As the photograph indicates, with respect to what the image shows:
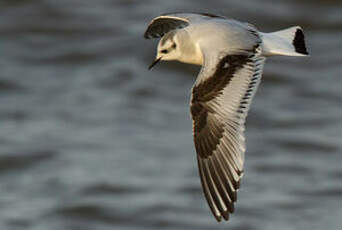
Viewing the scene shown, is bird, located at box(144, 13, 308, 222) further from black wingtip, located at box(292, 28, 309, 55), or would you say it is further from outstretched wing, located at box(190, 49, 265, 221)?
black wingtip, located at box(292, 28, 309, 55)

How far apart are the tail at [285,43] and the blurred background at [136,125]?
307 cm

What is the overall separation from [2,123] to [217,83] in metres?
5.63

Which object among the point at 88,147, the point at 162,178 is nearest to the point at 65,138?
the point at 88,147

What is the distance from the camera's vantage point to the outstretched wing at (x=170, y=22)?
668 centimetres

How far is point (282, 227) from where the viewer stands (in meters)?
9.48

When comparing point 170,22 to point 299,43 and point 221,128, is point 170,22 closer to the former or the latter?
point 299,43

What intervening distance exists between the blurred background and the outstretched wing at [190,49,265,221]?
3610mm

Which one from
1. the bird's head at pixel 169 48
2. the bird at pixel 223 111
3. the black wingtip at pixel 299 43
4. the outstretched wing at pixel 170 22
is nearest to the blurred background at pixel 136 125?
the outstretched wing at pixel 170 22

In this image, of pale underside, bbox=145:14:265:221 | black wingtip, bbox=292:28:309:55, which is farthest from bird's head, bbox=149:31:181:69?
black wingtip, bbox=292:28:309:55

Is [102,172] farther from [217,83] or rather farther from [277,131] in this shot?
[217,83]

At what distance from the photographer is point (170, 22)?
22.8 feet

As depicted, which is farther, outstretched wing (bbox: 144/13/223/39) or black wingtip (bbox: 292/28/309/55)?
outstretched wing (bbox: 144/13/223/39)

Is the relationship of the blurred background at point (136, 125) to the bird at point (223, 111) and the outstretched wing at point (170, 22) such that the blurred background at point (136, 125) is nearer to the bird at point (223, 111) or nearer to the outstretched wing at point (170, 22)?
the outstretched wing at point (170, 22)

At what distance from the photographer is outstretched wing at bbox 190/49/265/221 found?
5.72m
